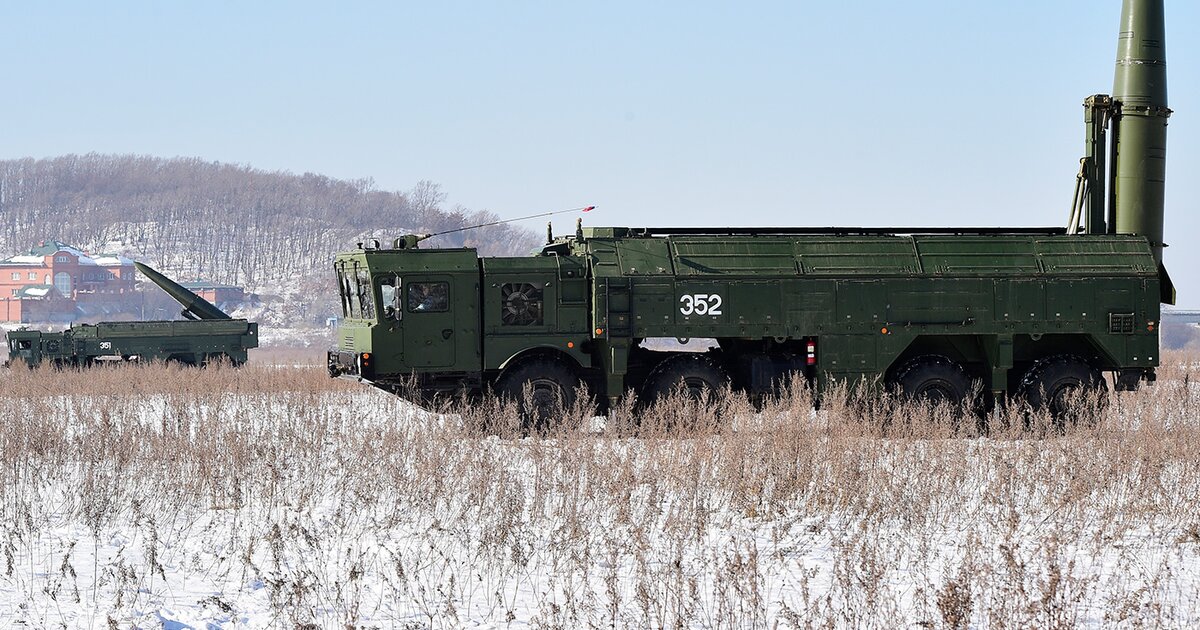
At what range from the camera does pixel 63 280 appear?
124125 millimetres

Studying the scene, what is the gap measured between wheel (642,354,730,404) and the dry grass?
2.40 meters

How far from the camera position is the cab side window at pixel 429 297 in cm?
1628

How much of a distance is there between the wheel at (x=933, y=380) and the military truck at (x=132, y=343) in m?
18.1

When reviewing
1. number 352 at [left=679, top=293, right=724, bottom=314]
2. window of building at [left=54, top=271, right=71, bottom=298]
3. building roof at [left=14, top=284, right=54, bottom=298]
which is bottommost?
number 352 at [left=679, top=293, right=724, bottom=314]

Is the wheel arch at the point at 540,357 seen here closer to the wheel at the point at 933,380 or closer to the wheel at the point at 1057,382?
the wheel at the point at 933,380

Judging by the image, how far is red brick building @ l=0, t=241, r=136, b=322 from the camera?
4555 inches

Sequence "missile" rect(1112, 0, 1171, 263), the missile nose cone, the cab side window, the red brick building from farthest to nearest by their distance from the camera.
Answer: the red brick building, the missile nose cone, "missile" rect(1112, 0, 1171, 263), the cab side window

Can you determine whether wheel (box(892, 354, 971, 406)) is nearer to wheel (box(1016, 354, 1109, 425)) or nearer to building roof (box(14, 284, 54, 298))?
wheel (box(1016, 354, 1109, 425))

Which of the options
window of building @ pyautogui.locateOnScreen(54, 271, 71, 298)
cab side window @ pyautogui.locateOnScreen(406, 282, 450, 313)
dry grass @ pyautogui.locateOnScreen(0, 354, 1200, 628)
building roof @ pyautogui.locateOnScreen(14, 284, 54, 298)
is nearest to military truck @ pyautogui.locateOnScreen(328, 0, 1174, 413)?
cab side window @ pyautogui.locateOnScreen(406, 282, 450, 313)

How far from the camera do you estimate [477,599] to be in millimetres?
7586

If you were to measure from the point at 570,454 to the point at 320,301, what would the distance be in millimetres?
101685

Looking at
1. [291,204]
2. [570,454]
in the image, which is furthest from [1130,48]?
[291,204]

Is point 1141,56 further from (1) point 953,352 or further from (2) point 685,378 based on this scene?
(2) point 685,378

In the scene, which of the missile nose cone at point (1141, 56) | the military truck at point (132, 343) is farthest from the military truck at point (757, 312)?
the military truck at point (132, 343)
